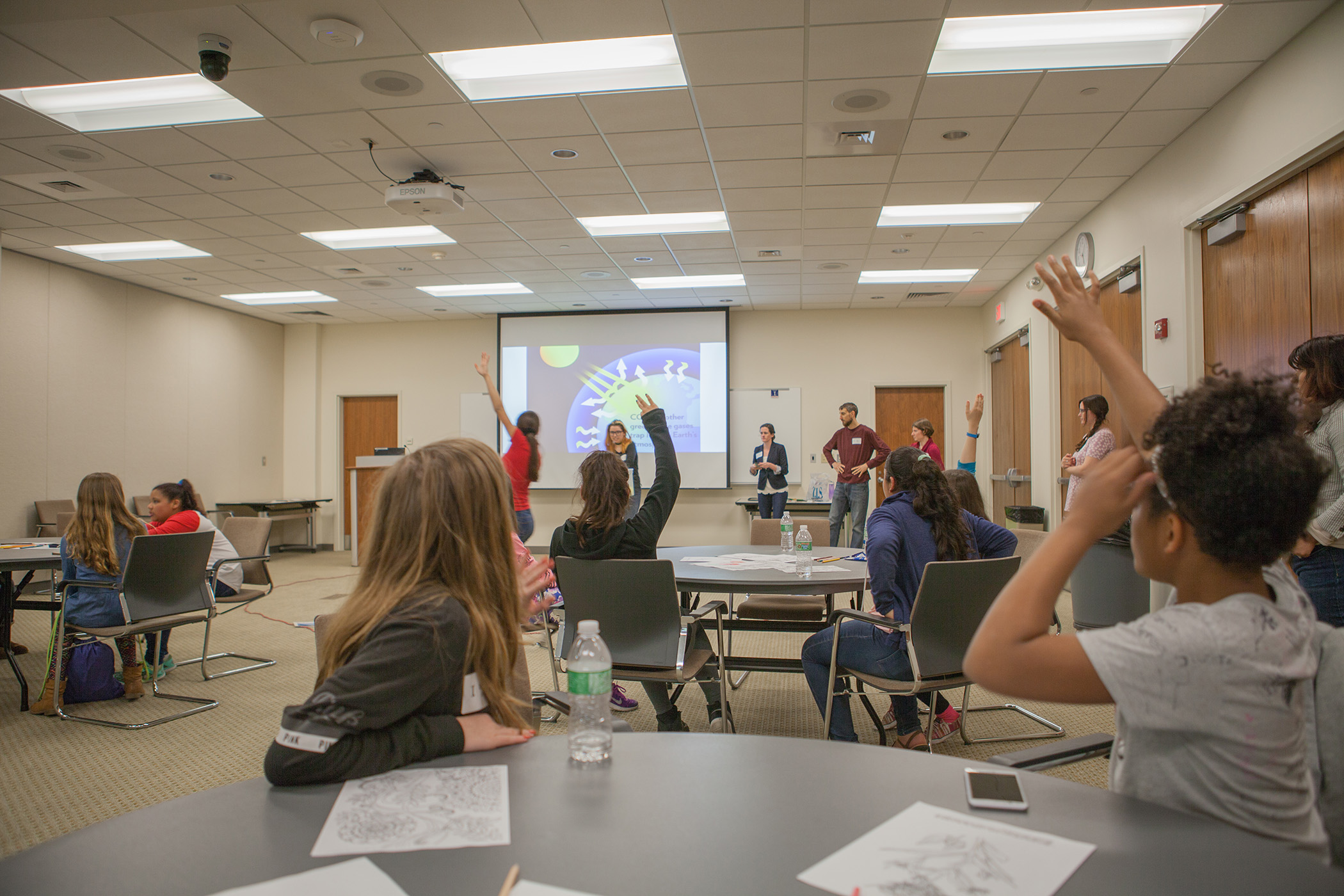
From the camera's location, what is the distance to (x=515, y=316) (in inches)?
388

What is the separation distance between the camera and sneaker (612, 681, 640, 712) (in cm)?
359

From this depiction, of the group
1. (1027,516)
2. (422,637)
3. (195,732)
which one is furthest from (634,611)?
(1027,516)

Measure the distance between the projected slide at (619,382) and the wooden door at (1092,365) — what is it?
4.02 m

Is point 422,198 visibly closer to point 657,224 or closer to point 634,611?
point 657,224

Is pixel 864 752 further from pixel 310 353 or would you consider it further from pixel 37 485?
pixel 310 353

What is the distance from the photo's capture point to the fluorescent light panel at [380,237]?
6.56 m

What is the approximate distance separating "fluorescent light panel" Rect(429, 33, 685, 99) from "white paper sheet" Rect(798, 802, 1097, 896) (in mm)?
3728

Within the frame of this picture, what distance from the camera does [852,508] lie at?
26.1 feet

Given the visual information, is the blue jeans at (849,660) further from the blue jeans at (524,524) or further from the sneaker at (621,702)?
the blue jeans at (524,524)

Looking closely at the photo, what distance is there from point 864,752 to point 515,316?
9321 mm

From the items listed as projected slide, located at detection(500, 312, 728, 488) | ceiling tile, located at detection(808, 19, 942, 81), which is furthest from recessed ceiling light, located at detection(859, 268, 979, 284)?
ceiling tile, located at detection(808, 19, 942, 81)

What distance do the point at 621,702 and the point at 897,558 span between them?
1684 mm

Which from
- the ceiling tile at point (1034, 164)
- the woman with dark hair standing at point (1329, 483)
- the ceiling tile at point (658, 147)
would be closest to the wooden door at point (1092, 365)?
the ceiling tile at point (1034, 164)

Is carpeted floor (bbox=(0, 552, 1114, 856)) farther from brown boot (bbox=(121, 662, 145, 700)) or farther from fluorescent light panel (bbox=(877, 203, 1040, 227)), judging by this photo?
fluorescent light panel (bbox=(877, 203, 1040, 227))
